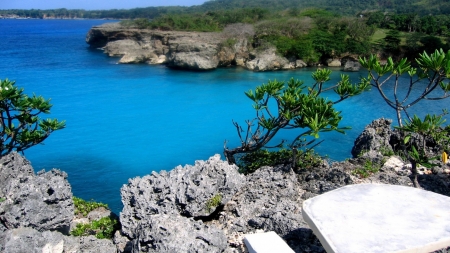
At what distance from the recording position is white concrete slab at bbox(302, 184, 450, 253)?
383 cm

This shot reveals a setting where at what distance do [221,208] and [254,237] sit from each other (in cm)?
198

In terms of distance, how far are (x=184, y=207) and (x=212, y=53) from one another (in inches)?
937

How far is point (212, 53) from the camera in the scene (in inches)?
1132

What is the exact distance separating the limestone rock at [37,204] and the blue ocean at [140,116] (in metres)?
3.25

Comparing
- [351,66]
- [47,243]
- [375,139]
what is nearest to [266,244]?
[47,243]

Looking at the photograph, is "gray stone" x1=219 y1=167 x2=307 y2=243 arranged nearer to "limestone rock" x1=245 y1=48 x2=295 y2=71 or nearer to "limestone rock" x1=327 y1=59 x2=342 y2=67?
Result: "limestone rock" x1=245 y1=48 x2=295 y2=71

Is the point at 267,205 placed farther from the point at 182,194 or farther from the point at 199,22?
the point at 199,22

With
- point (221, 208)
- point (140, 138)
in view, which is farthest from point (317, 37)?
point (221, 208)

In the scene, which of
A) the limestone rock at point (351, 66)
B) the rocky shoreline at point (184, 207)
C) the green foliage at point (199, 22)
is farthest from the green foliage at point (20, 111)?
the green foliage at point (199, 22)

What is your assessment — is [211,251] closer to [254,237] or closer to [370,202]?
[254,237]

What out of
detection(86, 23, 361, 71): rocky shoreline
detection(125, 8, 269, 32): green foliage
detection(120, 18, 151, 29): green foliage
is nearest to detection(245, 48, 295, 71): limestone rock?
detection(86, 23, 361, 71): rocky shoreline

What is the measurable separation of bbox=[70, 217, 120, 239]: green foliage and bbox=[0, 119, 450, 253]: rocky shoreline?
0.69ft

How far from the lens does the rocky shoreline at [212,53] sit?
28328mm

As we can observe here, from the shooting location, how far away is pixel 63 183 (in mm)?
5949
